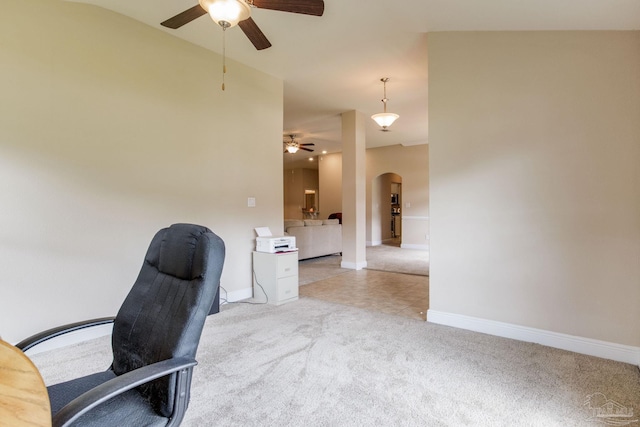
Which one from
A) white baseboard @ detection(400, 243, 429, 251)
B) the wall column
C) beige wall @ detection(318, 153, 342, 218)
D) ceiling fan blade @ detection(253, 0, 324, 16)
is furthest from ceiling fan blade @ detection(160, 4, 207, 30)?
beige wall @ detection(318, 153, 342, 218)

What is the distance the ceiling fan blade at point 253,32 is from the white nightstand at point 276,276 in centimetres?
225

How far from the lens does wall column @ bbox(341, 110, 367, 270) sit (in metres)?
6.04

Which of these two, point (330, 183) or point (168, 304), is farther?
point (330, 183)

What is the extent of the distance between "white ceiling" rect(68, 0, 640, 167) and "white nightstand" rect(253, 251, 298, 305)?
7.00 ft

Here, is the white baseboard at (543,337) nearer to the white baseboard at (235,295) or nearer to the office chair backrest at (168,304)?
the white baseboard at (235,295)

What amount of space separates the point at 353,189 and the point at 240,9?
4.26 metres

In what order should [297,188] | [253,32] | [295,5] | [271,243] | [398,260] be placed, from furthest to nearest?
[297,188] < [398,260] < [271,243] < [253,32] < [295,5]

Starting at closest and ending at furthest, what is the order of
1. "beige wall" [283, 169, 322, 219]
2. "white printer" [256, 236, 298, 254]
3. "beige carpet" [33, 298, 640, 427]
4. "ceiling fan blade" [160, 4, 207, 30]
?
"beige carpet" [33, 298, 640, 427] → "ceiling fan blade" [160, 4, 207, 30] → "white printer" [256, 236, 298, 254] → "beige wall" [283, 169, 322, 219]

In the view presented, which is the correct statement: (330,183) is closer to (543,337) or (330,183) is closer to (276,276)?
(276,276)

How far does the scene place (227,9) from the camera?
6.74 ft

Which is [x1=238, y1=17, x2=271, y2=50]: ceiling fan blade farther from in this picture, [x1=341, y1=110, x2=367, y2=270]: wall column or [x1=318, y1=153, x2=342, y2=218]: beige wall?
[x1=318, y1=153, x2=342, y2=218]: beige wall

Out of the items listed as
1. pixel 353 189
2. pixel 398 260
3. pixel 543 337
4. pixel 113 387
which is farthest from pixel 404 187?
pixel 113 387

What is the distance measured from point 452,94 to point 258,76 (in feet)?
8.11

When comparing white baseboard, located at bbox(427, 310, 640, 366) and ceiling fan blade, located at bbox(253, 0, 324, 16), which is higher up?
ceiling fan blade, located at bbox(253, 0, 324, 16)
